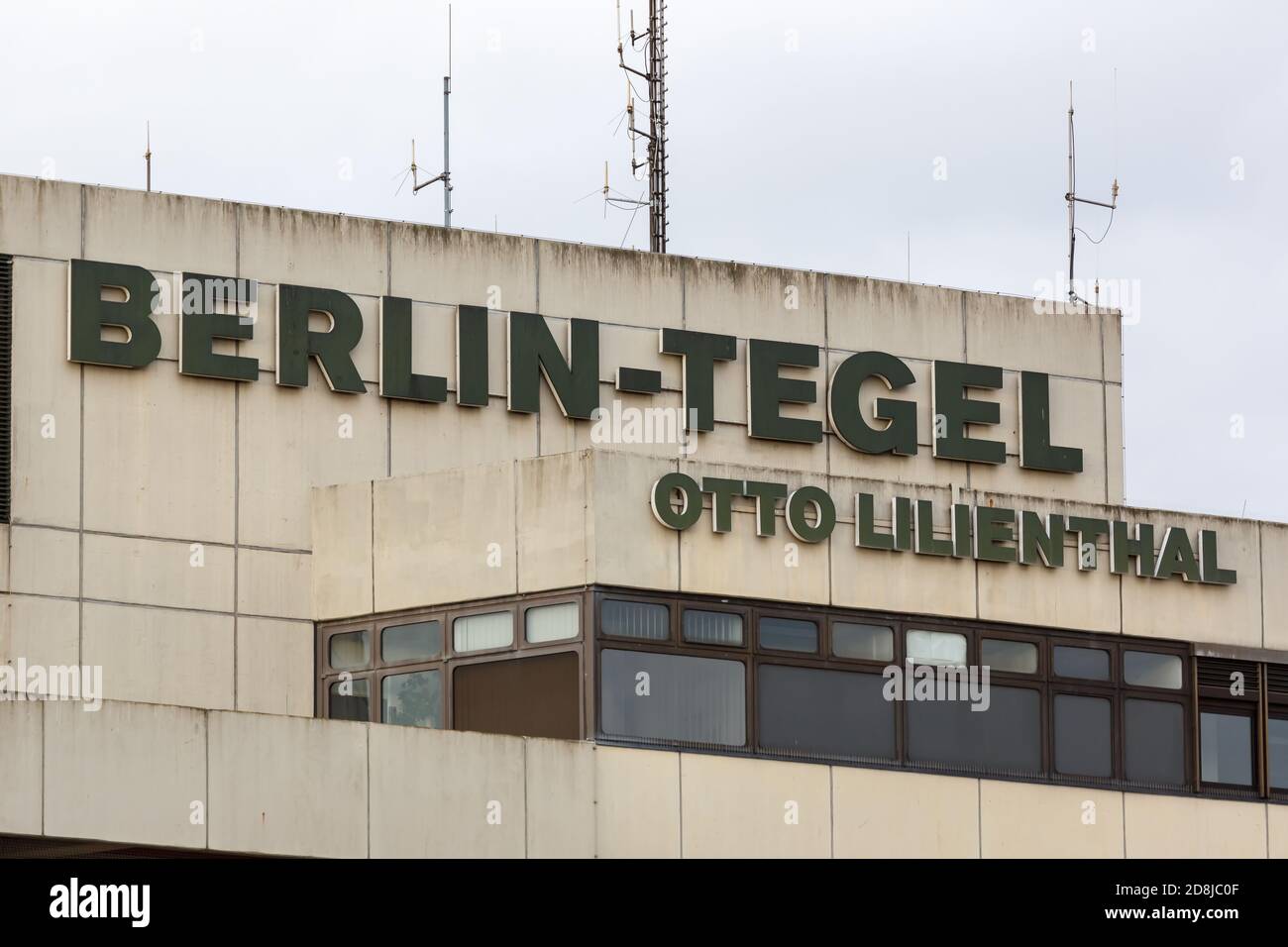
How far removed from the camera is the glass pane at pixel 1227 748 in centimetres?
3525

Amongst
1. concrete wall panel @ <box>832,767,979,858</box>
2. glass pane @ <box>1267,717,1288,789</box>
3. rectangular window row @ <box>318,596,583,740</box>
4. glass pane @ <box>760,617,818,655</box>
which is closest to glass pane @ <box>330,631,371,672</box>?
rectangular window row @ <box>318,596,583,740</box>

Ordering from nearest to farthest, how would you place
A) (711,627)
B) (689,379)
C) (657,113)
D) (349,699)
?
(711,627) < (349,699) < (689,379) < (657,113)

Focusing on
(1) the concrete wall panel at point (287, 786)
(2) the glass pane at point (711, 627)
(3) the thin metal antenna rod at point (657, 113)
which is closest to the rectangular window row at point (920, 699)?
(2) the glass pane at point (711, 627)

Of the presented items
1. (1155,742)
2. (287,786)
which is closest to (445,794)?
(287,786)

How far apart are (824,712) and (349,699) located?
18.2 feet

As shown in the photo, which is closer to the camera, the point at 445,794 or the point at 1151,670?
the point at 445,794

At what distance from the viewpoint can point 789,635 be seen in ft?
109

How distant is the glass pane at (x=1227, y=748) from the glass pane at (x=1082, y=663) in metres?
1.41

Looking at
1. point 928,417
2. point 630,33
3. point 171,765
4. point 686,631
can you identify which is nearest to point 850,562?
point 686,631

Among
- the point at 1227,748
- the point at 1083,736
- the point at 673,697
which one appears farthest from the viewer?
the point at 1227,748

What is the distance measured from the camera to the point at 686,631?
32.5 m

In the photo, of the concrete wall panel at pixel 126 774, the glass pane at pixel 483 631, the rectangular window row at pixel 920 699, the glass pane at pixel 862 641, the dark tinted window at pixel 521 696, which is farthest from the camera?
the glass pane at pixel 862 641

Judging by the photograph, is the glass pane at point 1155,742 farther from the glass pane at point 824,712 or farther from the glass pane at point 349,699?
the glass pane at point 349,699

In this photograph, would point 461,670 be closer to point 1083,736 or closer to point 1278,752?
point 1083,736
